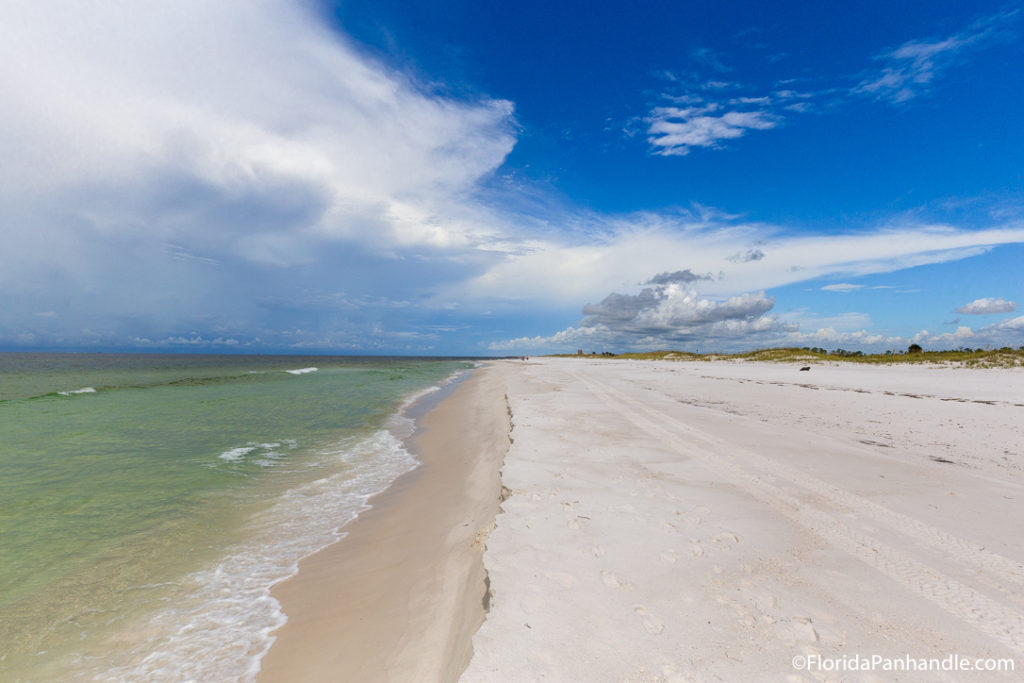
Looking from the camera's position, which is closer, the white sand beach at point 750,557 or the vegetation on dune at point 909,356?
the white sand beach at point 750,557

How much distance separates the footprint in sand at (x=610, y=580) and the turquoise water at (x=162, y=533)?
3.47 metres

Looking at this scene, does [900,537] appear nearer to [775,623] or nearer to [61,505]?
[775,623]

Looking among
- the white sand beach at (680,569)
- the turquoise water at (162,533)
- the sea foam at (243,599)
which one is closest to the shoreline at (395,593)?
the white sand beach at (680,569)

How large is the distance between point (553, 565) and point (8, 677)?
5.06 m

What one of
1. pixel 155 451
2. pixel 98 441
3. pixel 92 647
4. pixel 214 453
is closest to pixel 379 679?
pixel 92 647

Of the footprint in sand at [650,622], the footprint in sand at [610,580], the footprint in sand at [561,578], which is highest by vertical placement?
the footprint in sand at [650,622]

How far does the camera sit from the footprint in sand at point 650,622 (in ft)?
10.9

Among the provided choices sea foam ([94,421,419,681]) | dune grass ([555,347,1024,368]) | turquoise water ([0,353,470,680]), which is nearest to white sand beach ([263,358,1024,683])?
sea foam ([94,421,419,681])

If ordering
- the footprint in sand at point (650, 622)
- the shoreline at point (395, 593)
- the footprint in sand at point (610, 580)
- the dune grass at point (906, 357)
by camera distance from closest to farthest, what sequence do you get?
the footprint in sand at point (650, 622) < the shoreline at point (395, 593) < the footprint in sand at point (610, 580) < the dune grass at point (906, 357)

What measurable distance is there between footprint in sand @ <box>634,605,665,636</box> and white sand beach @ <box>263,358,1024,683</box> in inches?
0.6

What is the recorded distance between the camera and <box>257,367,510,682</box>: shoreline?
3.67 meters

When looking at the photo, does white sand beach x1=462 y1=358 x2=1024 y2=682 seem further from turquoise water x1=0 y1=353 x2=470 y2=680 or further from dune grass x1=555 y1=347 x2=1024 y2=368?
dune grass x1=555 y1=347 x2=1024 y2=368

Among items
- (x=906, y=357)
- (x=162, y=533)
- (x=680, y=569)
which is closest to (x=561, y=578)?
(x=680, y=569)

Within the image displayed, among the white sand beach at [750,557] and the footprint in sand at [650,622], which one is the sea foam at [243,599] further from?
the footprint in sand at [650,622]
